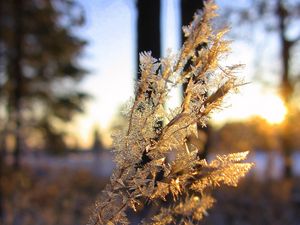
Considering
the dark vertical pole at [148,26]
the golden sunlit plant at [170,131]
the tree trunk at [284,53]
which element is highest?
the tree trunk at [284,53]

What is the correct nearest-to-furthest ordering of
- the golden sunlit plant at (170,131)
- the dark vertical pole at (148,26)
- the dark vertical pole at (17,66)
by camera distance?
the golden sunlit plant at (170,131) < the dark vertical pole at (148,26) < the dark vertical pole at (17,66)

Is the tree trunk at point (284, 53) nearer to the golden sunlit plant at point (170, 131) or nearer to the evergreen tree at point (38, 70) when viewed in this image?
the evergreen tree at point (38, 70)

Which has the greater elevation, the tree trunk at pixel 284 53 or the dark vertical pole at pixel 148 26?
the tree trunk at pixel 284 53

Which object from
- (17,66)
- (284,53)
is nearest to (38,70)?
(17,66)

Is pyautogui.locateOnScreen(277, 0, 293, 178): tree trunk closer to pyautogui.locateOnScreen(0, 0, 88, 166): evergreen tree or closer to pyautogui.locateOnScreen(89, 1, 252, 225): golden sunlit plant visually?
pyautogui.locateOnScreen(0, 0, 88, 166): evergreen tree

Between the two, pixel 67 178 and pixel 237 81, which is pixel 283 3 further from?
pixel 237 81

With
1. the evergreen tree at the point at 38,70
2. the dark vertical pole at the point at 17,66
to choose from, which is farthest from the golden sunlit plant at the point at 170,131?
the dark vertical pole at the point at 17,66

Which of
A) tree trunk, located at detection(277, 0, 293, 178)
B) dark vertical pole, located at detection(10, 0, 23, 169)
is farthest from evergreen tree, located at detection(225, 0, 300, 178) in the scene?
dark vertical pole, located at detection(10, 0, 23, 169)

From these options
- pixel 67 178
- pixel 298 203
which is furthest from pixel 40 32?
pixel 298 203
